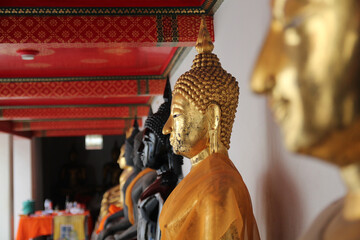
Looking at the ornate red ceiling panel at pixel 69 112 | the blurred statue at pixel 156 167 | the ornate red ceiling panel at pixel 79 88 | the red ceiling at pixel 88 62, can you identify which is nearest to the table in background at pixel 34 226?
the ornate red ceiling panel at pixel 69 112

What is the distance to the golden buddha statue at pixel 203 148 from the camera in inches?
71.8

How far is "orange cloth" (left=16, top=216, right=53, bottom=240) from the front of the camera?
29.3ft

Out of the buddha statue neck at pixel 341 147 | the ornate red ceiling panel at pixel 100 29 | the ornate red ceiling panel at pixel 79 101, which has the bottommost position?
the buddha statue neck at pixel 341 147

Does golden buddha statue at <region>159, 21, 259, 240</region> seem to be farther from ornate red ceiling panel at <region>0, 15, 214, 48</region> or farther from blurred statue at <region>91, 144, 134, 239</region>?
blurred statue at <region>91, 144, 134, 239</region>

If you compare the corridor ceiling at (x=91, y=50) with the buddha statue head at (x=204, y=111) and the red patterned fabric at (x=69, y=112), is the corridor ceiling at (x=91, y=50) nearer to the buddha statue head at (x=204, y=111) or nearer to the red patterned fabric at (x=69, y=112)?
the red patterned fabric at (x=69, y=112)

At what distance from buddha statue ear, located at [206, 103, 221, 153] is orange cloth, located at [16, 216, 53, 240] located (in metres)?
7.67

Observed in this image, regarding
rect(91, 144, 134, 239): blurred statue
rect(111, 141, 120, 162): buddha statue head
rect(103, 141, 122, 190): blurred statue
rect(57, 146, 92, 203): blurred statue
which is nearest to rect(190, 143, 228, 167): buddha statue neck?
rect(91, 144, 134, 239): blurred statue

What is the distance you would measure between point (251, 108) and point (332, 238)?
1820 millimetres

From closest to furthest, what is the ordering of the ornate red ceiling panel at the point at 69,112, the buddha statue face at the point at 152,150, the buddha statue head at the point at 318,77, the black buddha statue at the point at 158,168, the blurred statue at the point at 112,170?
the buddha statue head at the point at 318,77
the black buddha statue at the point at 158,168
the buddha statue face at the point at 152,150
the ornate red ceiling panel at the point at 69,112
the blurred statue at the point at 112,170

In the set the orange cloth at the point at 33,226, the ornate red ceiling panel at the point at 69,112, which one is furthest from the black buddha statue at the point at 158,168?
the orange cloth at the point at 33,226

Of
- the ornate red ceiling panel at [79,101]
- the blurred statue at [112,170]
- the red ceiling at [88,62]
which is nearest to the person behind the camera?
the red ceiling at [88,62]

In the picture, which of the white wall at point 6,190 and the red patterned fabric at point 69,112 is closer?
the red patterned fabric at point 69,112

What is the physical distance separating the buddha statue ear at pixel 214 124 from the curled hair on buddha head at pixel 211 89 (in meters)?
0.02

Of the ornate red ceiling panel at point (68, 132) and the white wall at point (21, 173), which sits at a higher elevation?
the ornate red ceiling panel at point (68, 132)
